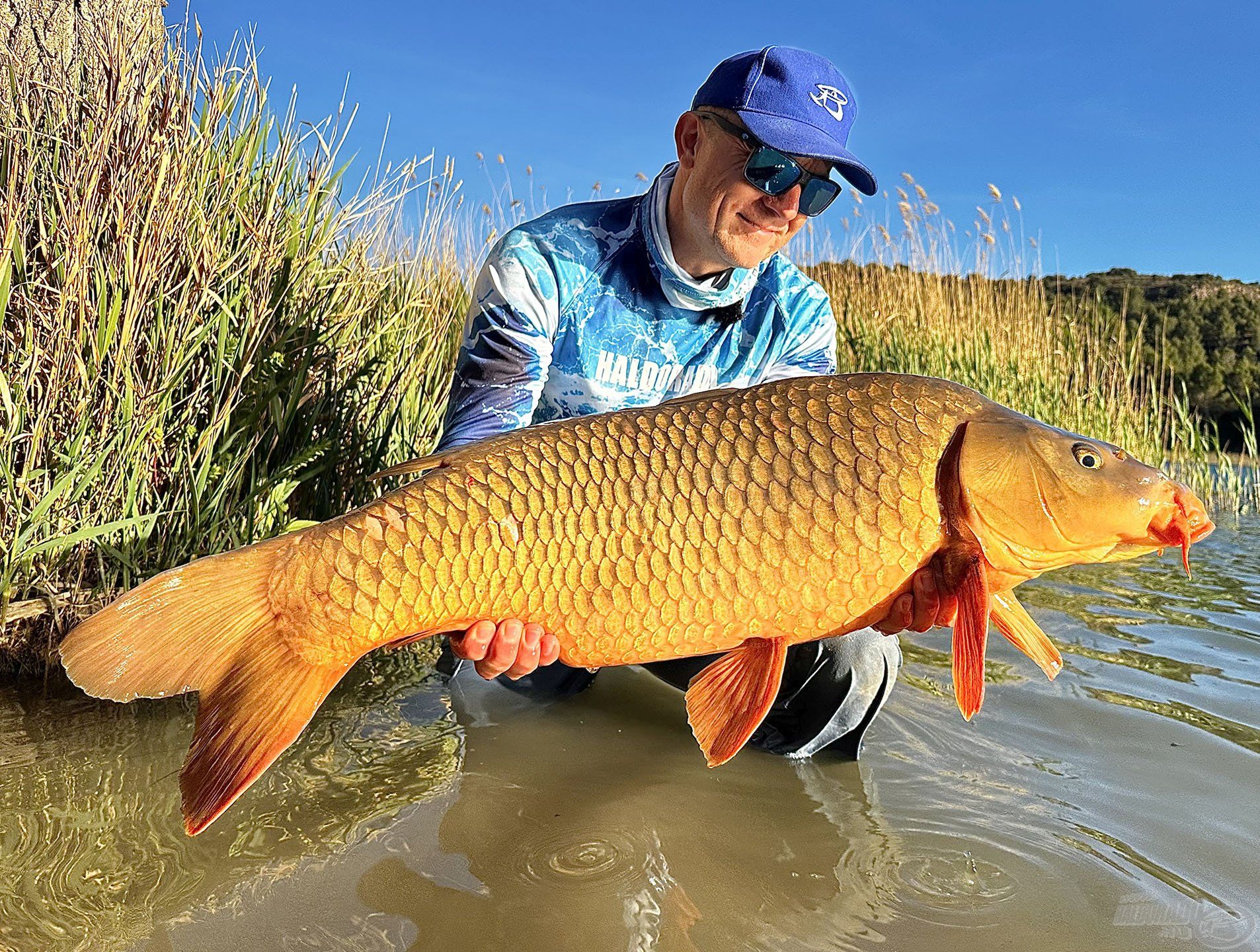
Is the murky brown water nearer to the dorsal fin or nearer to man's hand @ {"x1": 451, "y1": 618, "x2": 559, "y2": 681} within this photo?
man's hand @ {"x1": 451, "y1": 618, "x2": 559, "y2": 681}

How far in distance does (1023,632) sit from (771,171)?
120 cm

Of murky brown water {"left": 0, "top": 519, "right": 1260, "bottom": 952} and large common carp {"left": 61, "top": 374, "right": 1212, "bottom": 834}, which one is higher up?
large common carp {"left": 61, "top": 374, "right": 1212, "bottom": 834}

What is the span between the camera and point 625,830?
174cm

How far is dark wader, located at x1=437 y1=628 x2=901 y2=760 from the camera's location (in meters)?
2.17

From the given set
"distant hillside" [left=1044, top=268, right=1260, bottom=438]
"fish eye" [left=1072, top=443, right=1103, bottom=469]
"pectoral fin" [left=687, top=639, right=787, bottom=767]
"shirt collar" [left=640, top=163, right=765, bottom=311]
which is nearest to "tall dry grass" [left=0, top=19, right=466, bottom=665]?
"shirt collar" [left=640, top=163, right=765, bottom=311]

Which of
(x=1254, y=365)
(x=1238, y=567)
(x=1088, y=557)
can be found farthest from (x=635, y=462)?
(x=1254, y=365)

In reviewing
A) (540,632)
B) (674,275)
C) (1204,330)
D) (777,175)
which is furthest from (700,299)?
(1204,330)

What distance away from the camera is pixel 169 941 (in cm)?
133

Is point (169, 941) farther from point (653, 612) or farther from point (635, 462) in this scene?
point (635, 462)

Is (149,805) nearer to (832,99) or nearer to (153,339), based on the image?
(153,339)

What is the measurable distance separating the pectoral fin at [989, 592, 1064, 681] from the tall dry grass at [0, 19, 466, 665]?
1.70 meters

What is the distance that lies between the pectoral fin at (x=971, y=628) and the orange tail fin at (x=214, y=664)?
0.97m

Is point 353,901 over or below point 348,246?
below

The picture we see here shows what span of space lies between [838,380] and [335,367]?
5.70 ft
